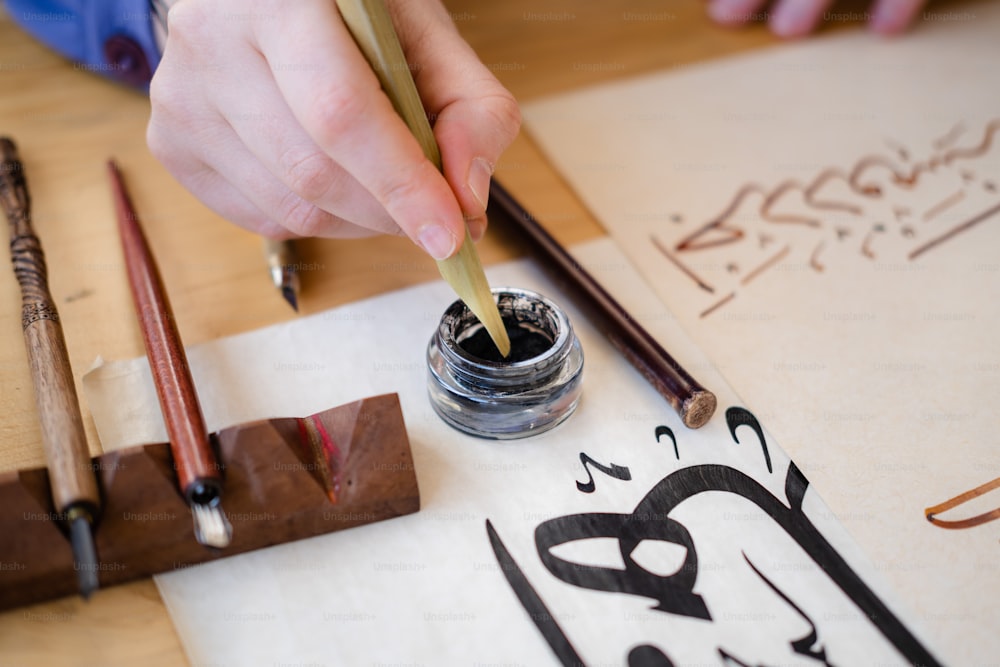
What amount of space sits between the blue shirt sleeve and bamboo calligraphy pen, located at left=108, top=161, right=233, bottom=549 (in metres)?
0.63

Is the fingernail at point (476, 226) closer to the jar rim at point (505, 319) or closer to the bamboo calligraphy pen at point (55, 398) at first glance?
the jar rim at point (505, 319)

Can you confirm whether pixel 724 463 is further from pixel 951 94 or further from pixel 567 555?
pixel 951 94

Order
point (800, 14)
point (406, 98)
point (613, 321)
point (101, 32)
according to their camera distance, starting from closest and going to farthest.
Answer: point (406, 98) < point (613, 321) < point (101, 32) < point (800, 14)

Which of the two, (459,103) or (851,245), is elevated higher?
(459,103)

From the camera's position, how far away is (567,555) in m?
0.99

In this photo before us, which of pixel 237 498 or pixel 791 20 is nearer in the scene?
pixel 237 498

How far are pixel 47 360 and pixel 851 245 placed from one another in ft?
4.22

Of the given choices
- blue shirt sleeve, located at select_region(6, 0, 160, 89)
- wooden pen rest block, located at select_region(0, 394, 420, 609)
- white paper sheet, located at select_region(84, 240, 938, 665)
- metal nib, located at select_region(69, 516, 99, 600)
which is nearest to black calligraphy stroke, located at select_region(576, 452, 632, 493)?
white paper sheet, located at select_region(84, 240, 938, 665)

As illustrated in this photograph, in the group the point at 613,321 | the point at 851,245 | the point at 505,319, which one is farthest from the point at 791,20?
the point at 505,319

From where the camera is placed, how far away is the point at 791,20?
1.96 meters

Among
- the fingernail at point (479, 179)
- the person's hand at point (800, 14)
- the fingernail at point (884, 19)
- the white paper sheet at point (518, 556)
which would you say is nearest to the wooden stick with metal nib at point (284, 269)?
the white paper sheet at point (518, 556)

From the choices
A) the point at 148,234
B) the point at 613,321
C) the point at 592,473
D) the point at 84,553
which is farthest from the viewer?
the point at 148,234

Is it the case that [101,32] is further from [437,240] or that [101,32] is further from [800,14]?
[800,14]

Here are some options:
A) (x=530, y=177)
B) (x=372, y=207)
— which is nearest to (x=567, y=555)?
(x=372, y=207)
